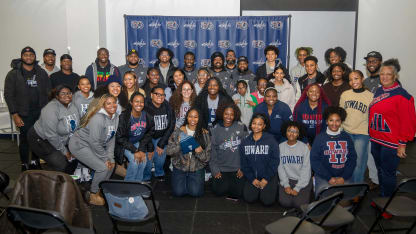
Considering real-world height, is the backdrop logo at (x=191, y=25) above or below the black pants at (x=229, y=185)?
above

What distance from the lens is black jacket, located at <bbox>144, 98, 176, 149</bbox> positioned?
468cm

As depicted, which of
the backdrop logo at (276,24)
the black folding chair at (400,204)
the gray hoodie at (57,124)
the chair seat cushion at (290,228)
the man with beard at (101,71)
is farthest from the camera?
the backdrop logo at (276,24)

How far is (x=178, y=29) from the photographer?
757 centimetres

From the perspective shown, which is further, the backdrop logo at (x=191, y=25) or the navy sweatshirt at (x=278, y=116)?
the backdrop logo at (x=191, y=25)

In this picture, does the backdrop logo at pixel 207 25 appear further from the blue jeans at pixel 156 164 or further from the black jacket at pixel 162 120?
the blue jeans at pixel 156 164

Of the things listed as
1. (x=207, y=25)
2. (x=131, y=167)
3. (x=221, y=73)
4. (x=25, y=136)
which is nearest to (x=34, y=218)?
(x=131, y=167)

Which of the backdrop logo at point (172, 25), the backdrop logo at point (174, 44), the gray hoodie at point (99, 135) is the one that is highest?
the backdrop logo at point (172, 25)

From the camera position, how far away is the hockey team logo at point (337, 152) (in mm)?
3955

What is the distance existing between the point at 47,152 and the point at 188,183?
1899 millimetres

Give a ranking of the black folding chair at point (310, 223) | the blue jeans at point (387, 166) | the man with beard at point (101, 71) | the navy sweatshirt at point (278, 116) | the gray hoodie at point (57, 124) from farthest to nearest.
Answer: the man with beard at point (101, 71)
the navy sweatshirt at point (278, 116)
the gray hoodie at point (57, 124)
the blue jeans at point (387, 166)
the black folding chair at point (310, 223)

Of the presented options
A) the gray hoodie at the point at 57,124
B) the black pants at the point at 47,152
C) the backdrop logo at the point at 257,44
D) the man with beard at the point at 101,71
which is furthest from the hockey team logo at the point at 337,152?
the backdrop logo at the point at 257,44

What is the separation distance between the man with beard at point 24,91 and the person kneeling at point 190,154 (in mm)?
2591

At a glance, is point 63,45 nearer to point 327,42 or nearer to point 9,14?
point 9,14

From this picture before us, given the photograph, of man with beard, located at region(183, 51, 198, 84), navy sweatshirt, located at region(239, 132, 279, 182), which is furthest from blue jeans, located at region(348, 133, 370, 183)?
man with beard, located at region(183, 51, 198, 84)
